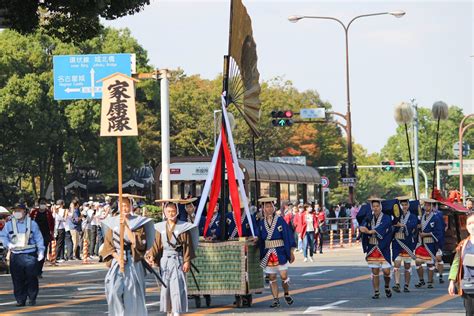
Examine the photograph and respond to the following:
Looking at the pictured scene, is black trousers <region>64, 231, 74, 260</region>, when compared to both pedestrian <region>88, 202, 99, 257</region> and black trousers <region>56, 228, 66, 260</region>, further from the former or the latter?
pedestrian <region>88, 202, 99, 257</region>

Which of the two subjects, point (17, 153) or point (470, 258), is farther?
point (17, 153)

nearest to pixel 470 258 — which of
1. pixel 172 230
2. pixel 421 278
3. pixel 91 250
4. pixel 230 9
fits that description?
pixel 172 230

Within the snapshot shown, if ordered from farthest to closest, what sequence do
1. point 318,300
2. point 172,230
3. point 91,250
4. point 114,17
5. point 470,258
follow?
1. point 91,250
2. point 114,17
3. point 318,300
4. point 172,230
5. point 470,258

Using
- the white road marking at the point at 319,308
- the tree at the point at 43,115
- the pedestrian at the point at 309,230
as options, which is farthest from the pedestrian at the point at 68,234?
A: the tree at the point at 43,115

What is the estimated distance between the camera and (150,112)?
72.4 m

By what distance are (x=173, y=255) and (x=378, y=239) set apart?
6.12 meters

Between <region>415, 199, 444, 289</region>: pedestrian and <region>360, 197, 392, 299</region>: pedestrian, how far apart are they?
2465 millimetres

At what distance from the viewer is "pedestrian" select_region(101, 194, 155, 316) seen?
43.5ft

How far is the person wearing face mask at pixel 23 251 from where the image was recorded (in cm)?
2002

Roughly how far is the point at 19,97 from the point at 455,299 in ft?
140

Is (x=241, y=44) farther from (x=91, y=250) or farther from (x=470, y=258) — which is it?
(x=91, y=250)

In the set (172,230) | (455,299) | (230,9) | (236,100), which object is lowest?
(455,299)

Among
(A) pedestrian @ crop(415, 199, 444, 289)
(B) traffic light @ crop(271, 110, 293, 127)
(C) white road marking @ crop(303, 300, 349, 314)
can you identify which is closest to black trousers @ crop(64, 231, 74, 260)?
(B) traffic light @ crop(271, 110, 293, 127)

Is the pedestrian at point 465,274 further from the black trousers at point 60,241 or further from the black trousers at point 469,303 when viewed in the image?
the black trousers at point 60,241
